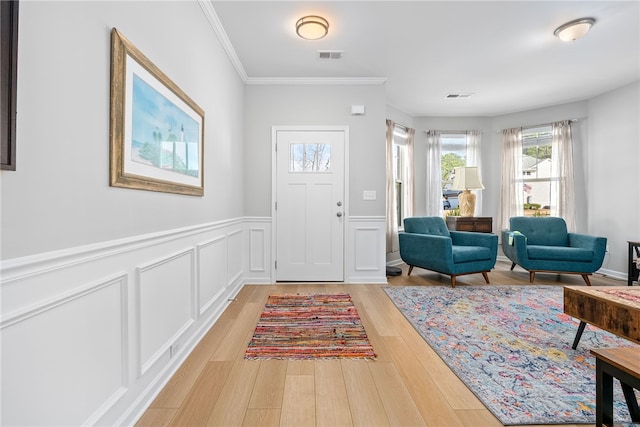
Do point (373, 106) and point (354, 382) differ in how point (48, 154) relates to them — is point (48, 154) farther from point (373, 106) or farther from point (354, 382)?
point (373, 106)

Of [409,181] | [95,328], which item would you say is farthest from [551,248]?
[95,328]

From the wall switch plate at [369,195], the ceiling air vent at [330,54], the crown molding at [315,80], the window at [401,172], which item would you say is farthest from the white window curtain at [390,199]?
the ceiling air vent at [330,54]

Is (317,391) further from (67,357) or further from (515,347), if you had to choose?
(515,347)

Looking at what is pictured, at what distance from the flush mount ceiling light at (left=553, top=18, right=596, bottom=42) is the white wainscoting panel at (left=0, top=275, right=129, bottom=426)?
3924 mm

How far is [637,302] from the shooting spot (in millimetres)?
1688

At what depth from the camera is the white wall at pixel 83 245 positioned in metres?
0.84

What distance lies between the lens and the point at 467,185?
15.2ft

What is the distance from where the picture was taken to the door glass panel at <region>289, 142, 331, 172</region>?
3770 millimetres

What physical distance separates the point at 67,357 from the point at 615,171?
6095 mm

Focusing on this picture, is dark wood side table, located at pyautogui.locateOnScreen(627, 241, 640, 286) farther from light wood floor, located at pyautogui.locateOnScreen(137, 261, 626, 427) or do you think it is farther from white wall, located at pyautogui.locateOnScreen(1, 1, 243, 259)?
white wall, located at pyautogui.locateOnScreen(1, 1, 243, 259)

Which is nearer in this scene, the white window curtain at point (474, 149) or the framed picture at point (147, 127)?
the framed picture at point (147, 127)

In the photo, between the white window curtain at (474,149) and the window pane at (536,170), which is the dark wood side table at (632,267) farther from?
the white window curtain at (474,149)

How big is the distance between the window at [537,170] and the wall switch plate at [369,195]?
3157 millimetres

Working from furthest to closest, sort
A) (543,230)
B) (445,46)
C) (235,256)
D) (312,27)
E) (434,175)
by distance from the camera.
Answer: (434,175) < (543,230) < (235,256) < (445,46) < (312,27)
